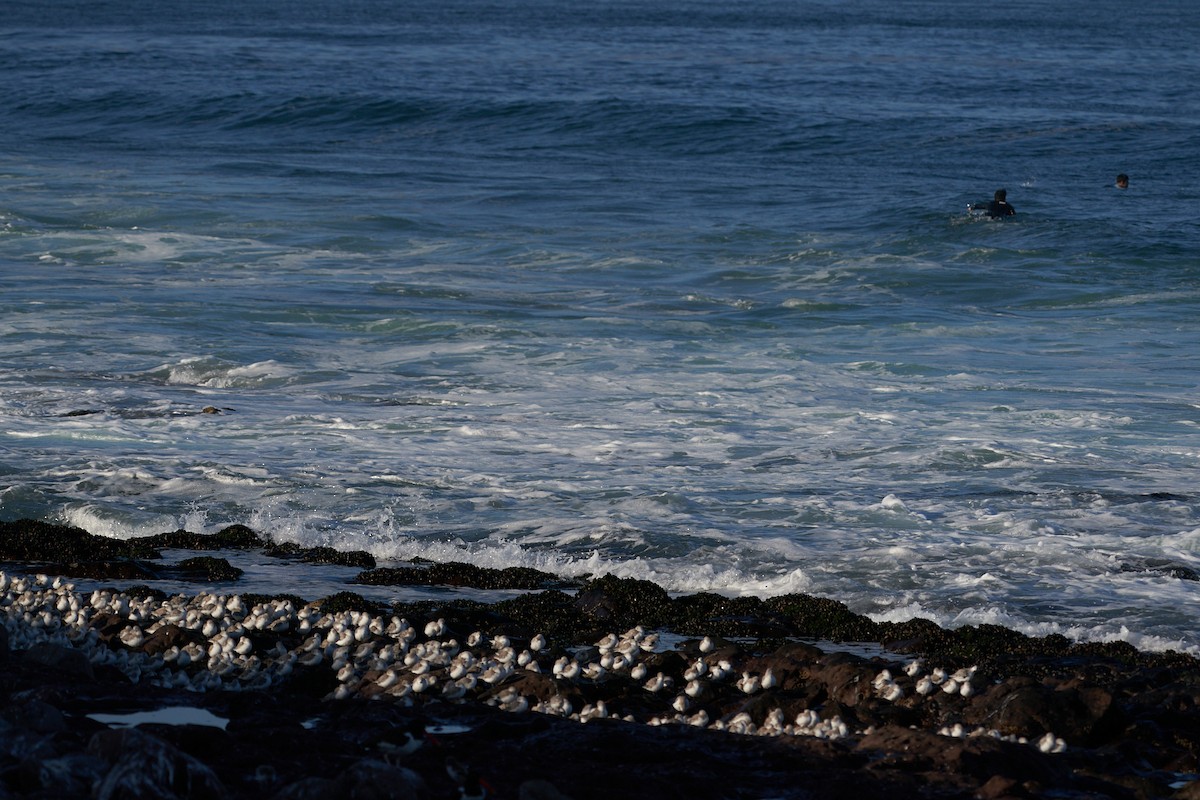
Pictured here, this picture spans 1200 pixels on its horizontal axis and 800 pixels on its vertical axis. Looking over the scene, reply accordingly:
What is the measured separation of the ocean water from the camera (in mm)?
10812

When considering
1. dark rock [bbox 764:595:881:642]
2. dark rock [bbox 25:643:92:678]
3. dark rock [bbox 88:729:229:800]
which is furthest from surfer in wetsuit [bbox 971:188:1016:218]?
dark rock [bbox 88:729:229:800]

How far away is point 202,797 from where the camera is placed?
5.02m

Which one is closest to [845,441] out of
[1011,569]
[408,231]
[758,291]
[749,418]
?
[749,418]

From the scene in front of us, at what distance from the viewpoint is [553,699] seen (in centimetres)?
690

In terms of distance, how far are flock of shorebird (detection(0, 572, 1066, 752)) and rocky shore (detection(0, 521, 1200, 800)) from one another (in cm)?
2

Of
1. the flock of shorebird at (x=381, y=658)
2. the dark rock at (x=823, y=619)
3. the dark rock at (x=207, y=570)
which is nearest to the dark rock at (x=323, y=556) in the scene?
the dark rock at (x=207, y=570)

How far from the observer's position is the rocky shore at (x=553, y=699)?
5.67m

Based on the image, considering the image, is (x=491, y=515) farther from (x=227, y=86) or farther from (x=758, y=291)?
(x=227, y=86)

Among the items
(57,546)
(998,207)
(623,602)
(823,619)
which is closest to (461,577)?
(623,602)

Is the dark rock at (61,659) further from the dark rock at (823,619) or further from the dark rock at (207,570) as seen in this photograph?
the dark rock at (823,619)

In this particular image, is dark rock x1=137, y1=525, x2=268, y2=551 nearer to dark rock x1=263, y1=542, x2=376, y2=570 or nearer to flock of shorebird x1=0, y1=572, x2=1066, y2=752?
dark rock x1=263, y1=542, x2=376, y2=570

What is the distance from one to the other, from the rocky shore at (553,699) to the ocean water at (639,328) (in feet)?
3.50

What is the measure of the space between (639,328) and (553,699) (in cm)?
1269

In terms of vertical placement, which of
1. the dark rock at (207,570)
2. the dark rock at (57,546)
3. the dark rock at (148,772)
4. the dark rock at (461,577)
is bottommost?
the dark rock at (461,577)
